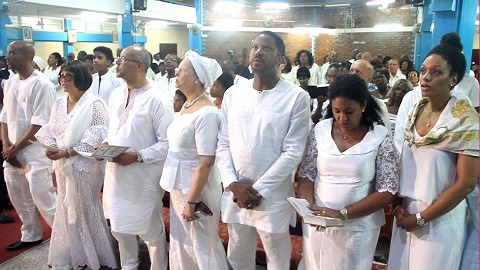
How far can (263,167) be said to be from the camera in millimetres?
2223

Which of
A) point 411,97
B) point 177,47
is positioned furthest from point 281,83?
point 177,47

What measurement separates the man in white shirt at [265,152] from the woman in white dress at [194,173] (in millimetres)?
162

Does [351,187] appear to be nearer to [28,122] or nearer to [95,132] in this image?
[95,132]

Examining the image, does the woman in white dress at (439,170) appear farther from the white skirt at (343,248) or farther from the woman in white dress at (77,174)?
the woman in white dress at (77,174)

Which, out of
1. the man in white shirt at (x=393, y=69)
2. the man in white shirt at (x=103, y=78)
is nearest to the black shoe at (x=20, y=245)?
the man in white shirt at (x=103, y=78)

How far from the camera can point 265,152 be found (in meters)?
2.21

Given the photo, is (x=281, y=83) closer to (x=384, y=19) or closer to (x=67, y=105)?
(x=67, y=105)

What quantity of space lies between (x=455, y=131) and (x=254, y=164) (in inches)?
37.2

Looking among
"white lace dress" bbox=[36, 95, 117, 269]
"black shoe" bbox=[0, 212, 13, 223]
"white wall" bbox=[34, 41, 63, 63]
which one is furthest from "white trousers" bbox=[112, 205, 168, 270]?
"white wall" bbox=[34, 41, 63, 63]

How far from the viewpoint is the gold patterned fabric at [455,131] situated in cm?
182

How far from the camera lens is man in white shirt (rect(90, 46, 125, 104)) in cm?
478

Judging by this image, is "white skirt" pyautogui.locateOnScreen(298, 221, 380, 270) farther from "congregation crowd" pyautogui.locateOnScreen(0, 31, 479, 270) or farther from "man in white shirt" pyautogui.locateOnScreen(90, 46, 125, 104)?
"man in white shirt" pyautogui.locateOnScreen(90, 46, 125, 104)

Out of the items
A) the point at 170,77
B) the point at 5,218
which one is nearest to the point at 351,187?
the point at 5,218

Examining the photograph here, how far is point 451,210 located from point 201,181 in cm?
127
